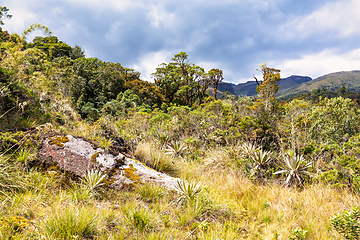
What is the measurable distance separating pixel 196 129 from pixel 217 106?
2046 millimetres

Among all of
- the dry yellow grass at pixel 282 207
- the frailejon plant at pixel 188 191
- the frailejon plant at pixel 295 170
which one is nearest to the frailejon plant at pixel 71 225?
the frailejon plant at pixel 188 191

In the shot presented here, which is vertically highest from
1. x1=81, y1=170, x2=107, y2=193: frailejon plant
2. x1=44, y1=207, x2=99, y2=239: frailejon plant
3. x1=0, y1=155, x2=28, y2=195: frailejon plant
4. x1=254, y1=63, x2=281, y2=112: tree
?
x1=254, y1=63, x2=281, y2=112: tree

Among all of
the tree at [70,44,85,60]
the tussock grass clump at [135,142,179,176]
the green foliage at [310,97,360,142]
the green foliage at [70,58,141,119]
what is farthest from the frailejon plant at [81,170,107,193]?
the tree at [70,44,85,60]

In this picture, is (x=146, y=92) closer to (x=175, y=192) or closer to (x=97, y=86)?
(x=97, y=86)

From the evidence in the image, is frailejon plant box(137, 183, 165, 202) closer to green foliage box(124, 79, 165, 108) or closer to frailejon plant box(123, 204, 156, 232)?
frailejon plant box(123, 204, 156, 232)

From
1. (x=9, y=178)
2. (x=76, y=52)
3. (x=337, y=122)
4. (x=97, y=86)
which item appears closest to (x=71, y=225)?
(x=9, y=178)

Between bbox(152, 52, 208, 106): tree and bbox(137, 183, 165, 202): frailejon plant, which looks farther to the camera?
bbox(152, 52, 208, 106): tree

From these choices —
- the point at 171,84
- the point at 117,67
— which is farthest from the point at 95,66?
the point at 171,84

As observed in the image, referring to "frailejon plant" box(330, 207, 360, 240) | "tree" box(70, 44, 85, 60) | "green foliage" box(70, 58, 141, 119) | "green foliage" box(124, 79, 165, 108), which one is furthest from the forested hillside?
"tree" box(70, 44, 85, 60)

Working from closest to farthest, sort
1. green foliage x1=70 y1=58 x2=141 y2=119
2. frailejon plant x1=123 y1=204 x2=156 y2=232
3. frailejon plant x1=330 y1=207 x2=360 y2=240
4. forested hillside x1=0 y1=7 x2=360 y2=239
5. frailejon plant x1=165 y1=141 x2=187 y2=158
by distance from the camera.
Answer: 1. frailejon plant x1=330 y1=207 x2=360 y2=240
2. forested hillside x1=0 y1=7 x2=360 y2=239
3. frailejon plant x1=123 y1=204 x2=156 y2=232
4. frailejon plant x1=165 y1=141 x2=187 y2=158
5. green foliage x1=70 y1=58 x2=141 y2=119

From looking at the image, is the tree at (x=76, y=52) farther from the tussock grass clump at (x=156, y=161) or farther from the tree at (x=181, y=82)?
the tussock grass clump at (x=156, y=161)

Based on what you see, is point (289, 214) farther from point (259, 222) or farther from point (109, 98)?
point (109, 98)

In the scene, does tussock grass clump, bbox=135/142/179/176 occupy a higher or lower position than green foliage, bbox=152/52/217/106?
lower

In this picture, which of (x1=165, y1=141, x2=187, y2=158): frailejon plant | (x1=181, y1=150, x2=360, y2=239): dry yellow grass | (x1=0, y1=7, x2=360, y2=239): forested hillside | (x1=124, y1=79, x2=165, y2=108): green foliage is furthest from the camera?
(x1=124, y1=79, x2=165, y2=108): green foliage
